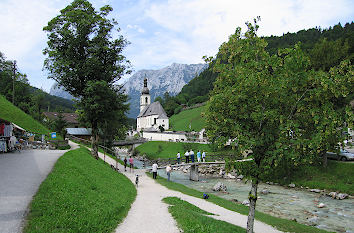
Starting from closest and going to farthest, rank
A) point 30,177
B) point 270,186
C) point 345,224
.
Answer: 1. point 30,177
2. point 345,224
3. point 270,186

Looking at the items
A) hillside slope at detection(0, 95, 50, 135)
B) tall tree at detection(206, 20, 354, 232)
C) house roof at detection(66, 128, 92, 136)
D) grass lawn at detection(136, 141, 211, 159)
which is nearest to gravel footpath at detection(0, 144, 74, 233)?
tall tree at detection(206, 20, 354, 232)

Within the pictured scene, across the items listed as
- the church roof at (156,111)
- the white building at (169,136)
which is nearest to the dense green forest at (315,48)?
the white building at (169,136)

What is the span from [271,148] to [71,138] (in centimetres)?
5172

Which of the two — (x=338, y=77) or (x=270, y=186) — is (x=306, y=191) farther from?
(x=338, y=77)

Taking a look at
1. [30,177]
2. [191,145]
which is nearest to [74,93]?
[30,177]

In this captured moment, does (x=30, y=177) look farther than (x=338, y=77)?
Yes

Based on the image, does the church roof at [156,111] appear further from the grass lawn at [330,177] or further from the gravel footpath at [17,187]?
the gravel footpath at [17,187]

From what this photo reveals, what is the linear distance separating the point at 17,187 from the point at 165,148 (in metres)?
60.1

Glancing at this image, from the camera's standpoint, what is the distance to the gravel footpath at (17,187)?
25.9 ft

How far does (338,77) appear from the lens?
816 centimetres

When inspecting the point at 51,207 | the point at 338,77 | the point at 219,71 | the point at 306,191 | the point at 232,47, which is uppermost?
the point at 232,47

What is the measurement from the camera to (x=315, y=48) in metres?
82.2

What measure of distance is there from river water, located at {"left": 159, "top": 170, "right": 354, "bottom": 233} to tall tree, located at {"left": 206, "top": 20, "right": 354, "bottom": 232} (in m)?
10.8

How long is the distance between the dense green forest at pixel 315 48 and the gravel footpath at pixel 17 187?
9.12 metres
